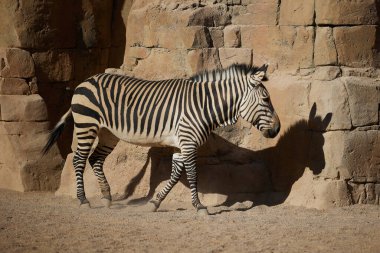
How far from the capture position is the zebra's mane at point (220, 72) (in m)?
10.3

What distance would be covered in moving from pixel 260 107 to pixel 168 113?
4.13 ft

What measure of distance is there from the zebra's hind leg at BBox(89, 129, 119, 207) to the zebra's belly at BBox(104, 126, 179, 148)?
484 mm

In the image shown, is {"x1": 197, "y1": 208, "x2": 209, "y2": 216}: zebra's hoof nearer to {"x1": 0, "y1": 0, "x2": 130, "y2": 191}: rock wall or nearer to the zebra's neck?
the zebra's neck

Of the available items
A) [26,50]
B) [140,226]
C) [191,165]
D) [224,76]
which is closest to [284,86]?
[224,76]

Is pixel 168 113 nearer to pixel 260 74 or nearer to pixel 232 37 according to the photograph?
pixel 260 74

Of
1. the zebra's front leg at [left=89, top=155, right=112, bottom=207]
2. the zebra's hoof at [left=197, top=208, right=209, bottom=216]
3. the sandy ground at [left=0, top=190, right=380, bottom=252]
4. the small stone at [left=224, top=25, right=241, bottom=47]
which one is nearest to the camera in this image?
the sandy ground at [left=0, top=190, right=380, bottom=252]

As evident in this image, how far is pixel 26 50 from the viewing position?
12.8m

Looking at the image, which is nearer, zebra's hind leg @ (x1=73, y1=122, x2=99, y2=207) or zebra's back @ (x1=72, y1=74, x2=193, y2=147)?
zebra's back @ (x1=72, y1=74, x2=193, y2=147)

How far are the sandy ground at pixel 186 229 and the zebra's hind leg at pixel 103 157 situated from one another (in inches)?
11.8

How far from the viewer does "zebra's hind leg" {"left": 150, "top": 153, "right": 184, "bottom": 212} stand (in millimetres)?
10219

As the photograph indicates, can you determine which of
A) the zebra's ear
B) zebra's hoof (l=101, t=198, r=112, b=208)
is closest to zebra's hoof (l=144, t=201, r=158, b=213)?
zebra's hoof (l=101, t=198, r=112, b=208)

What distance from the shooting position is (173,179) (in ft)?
33.6

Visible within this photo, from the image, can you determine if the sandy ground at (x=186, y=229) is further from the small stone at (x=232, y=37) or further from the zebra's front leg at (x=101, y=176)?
the small stone at (x=232, y=37)

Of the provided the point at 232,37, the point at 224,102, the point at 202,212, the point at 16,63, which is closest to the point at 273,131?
the point at 224,102
